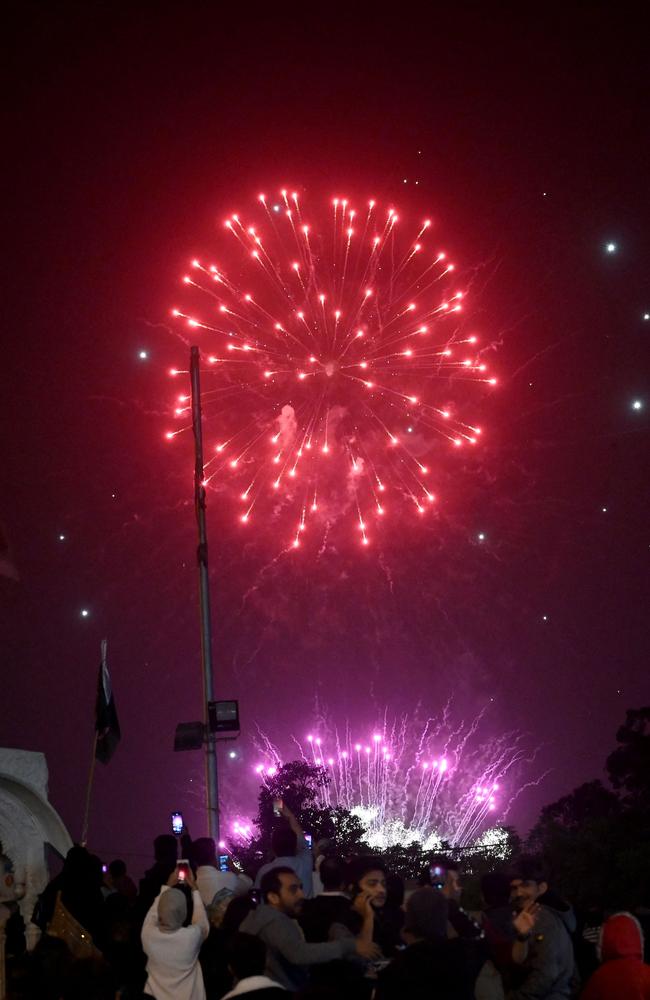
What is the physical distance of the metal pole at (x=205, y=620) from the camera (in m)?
14.3

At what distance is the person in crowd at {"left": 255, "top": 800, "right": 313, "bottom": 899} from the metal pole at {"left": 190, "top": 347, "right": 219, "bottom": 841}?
207 inches

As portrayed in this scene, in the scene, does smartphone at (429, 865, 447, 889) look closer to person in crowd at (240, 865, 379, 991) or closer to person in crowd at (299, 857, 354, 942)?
person in crowd at (299, 857, 354, 942)

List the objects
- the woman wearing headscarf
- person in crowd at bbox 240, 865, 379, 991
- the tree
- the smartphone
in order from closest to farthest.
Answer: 1. person in crowd at bbox 240, 865, 379, 991
2. the woman wearing headscarf
3. the smartphone
4. the tree

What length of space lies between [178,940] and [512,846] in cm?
5493

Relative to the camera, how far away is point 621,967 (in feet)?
19.8

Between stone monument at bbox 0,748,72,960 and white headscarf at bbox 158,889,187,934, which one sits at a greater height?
stone monument at bbox 0,748,72,960

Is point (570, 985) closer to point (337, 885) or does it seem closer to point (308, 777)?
point (337, 885)

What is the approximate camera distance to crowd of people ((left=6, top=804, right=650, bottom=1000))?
5.18 metres

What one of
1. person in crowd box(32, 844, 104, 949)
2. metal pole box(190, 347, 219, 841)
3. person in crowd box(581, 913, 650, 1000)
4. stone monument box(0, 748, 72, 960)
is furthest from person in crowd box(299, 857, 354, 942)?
stone monument box(0, 748, 72, 960)

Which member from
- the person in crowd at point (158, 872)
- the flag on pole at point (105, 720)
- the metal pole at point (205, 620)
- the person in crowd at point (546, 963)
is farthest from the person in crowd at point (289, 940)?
the flag on pole at point (105, 720)

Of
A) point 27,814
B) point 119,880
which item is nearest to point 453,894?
point 119,880

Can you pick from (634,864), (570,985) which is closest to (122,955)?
(570,985)

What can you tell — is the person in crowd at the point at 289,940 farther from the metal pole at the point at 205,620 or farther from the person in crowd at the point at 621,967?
the metal pole at the point at 205,620

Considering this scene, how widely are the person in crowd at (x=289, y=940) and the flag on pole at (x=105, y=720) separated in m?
9.58
